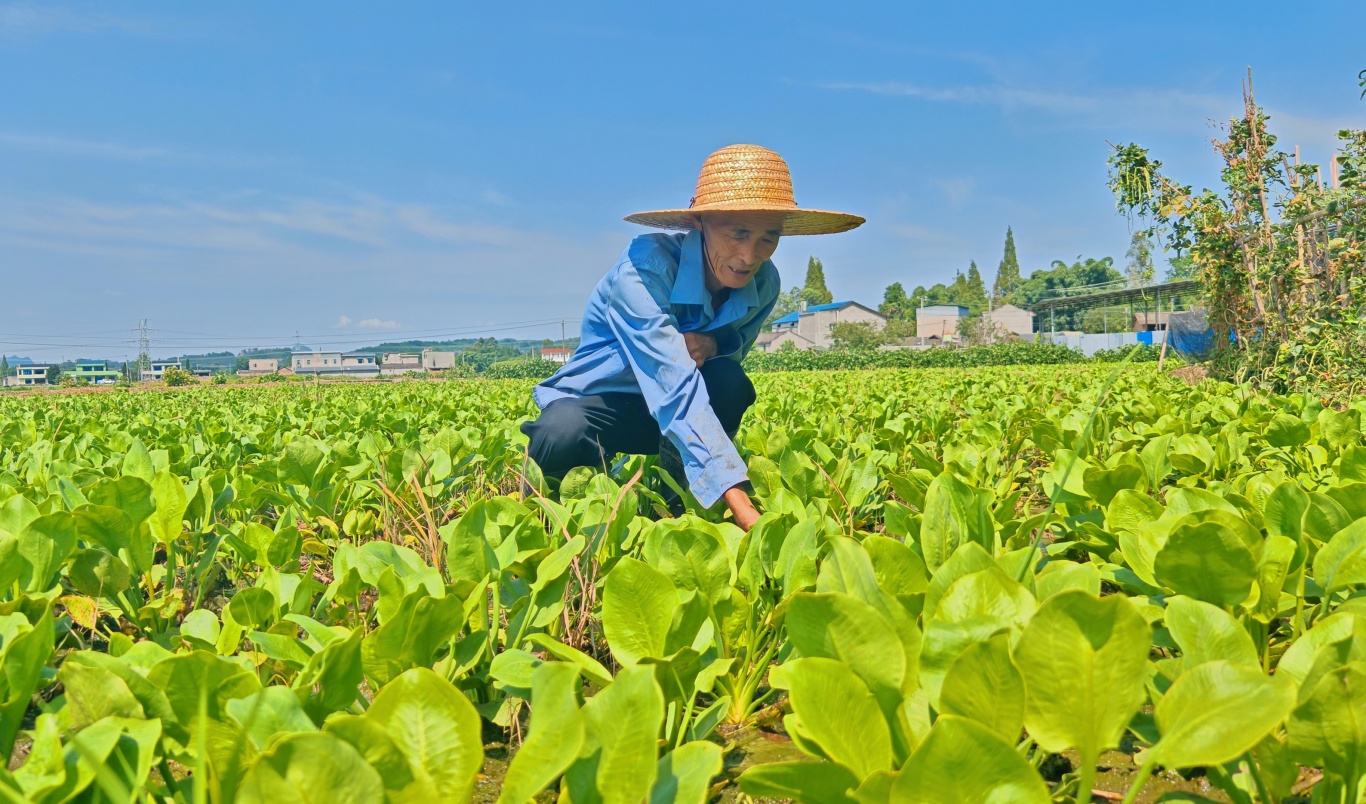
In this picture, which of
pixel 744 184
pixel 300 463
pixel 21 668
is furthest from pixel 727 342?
pixel 21 668

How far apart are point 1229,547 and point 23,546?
5.78 feet

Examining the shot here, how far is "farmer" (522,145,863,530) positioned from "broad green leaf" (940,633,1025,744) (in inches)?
48.0

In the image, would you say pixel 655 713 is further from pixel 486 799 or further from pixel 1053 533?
pixel 1053 533

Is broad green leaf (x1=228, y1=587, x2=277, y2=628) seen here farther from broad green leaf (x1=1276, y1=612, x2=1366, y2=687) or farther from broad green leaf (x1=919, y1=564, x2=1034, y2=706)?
broad green leaf (x1=1276, y1=612, x2=1366, y2=687)

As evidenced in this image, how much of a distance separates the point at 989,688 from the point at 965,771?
10 cm

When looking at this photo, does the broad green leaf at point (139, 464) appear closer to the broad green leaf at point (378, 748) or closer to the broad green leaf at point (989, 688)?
the broad green leaf at point (378, 748)

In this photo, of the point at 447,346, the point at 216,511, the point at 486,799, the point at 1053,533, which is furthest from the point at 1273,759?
the point at 447,346

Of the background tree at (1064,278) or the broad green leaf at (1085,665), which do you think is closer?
the broad green leaf at (1085,665)

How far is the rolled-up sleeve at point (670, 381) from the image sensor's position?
2209 millimetres

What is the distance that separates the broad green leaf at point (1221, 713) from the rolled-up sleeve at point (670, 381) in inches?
56.3

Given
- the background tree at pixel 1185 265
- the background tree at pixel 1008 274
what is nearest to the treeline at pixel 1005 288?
the background tree at pixel 1008 274

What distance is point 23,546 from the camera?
1412mm

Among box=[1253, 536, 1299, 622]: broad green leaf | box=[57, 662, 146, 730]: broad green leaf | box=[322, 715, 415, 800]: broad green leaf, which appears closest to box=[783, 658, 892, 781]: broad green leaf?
box=[322, 715, 415, 800]: broad green leaf

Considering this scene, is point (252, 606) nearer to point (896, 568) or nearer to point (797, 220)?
point (896, 568)
